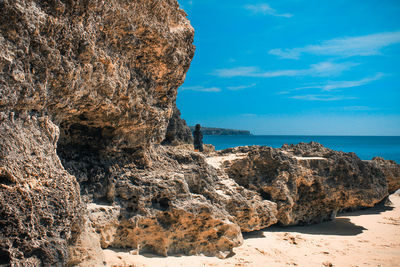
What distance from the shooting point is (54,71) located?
304 centimetres

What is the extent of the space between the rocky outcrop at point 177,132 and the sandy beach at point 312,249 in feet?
34.6

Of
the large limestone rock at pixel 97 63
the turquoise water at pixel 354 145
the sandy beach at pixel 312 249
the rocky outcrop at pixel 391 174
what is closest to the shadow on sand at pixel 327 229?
the sandy beach at pixel 312 249

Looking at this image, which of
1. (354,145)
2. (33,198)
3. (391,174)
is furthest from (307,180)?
(354,145)

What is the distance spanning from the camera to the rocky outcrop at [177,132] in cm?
1738

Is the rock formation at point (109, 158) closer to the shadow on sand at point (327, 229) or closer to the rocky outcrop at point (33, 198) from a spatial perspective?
the rocky outcrop at point (33, 198)

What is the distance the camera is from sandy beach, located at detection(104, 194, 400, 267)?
4560 millimetres

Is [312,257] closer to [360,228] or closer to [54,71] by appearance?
[360,228]

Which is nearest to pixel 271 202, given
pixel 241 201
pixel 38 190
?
pixel 241 201

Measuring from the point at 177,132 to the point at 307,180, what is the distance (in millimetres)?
11086

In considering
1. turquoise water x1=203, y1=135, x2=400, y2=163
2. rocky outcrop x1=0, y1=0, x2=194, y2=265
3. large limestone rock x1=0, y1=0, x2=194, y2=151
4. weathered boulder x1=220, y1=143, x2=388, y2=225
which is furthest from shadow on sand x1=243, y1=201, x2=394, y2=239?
turquoise water x1=203, y1=135, x2=400, y2=163

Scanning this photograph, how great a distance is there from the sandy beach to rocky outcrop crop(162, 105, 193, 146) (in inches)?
415

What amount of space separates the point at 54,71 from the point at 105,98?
97cm

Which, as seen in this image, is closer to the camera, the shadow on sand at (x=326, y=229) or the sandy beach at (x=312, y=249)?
the sandy beach at (x=312, y=249)

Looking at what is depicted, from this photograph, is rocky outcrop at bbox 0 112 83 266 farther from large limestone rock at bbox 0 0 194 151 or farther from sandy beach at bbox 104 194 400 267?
sandy beach at bbox 104 194 400 267
